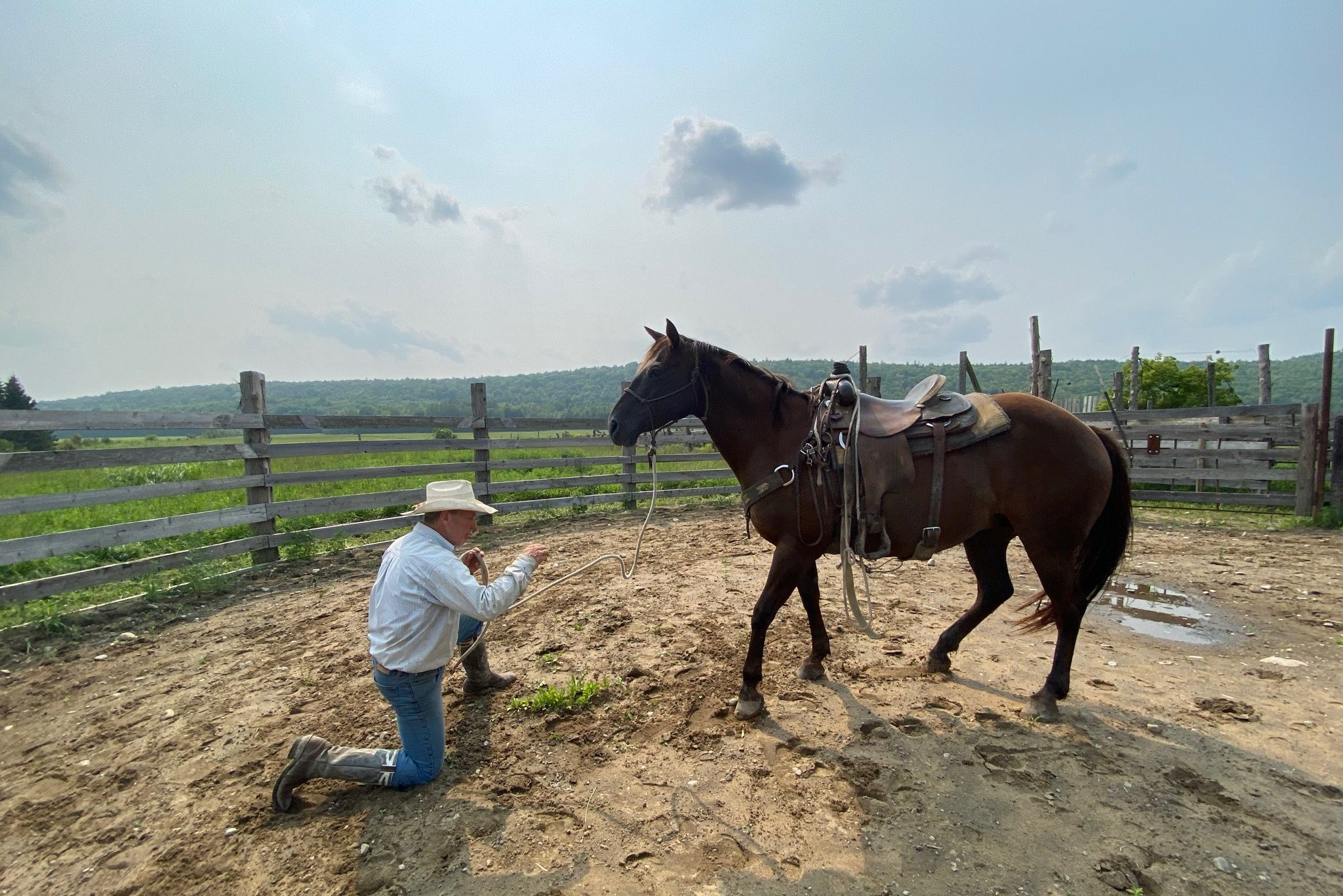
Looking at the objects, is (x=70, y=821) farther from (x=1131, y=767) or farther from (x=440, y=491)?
(x=1131, y=767)

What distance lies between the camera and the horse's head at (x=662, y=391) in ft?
12.0

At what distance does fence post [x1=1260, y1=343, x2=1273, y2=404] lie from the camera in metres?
12.1

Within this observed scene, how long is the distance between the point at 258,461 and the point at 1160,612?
9407 millimetres

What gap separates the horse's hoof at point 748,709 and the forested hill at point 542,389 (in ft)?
122

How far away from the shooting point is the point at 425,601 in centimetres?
275

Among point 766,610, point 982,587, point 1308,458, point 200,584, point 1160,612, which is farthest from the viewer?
point 1308,458

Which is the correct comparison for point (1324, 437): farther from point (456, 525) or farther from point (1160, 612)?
point (456, 525)

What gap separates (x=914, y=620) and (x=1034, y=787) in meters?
2.17

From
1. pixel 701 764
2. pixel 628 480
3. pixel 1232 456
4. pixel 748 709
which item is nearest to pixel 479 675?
pixel 701 764

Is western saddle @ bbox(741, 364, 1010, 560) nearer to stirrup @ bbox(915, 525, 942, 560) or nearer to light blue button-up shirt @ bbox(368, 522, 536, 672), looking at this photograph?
stirrup @ bbox(915, 525, 942, 560)

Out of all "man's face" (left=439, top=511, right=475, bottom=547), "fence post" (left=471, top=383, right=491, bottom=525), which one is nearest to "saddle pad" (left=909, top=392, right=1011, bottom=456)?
"man's face" (left=439, top=511, right=475, bottom=547)

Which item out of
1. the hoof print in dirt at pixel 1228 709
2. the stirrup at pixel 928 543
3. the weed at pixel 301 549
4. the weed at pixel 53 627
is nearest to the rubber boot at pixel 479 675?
the stirrup at pixel 928 543

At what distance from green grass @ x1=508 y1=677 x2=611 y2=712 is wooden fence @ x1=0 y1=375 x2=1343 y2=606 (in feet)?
14.7

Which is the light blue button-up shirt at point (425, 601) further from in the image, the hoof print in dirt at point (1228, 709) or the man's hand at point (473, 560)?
the hoof print in dirt at point (1228, 709)
